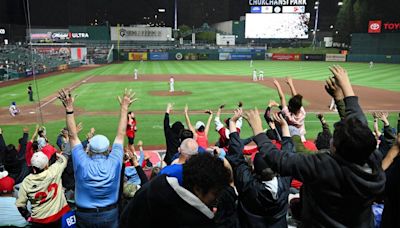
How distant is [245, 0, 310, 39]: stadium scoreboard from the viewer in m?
73.4

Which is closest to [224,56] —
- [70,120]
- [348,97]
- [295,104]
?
[295,104]

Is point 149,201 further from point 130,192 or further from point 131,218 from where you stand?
point 130,192

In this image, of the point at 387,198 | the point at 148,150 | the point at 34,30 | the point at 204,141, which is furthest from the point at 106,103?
the point at 34,30

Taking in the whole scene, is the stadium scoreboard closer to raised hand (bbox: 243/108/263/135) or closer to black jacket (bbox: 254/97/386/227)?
raised hand (bbox: 243/108/263/135)

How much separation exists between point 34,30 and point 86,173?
206ft

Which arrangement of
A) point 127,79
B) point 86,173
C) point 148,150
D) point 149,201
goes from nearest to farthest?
point 149,201
point 86,173
point 148,150
point 127,79

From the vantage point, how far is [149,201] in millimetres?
2238

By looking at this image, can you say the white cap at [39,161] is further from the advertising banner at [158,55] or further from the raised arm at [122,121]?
the advertising banner at [158,55]

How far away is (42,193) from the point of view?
4543 mm

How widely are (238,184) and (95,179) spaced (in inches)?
59.9

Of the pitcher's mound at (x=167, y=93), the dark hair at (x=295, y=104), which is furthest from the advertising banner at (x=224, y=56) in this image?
the dark hair at (x=295, y=104)

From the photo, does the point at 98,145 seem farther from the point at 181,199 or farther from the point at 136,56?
the point at 136,56

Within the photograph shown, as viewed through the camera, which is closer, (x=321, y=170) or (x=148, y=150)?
(x=321, y=170)

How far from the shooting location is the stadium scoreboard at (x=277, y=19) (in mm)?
73438
